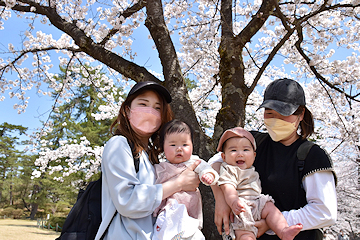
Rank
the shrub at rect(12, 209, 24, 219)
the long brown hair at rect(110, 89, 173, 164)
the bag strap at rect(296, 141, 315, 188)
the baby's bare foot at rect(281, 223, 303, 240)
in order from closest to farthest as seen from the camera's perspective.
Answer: the baby's bare foot at rect(281, 223, 303, 240), the bag strap at rect(296, 141, 315, 188), the long brown hair at rect(110, 89, 173, 164), the shrub at rect(12, 209, 24, 219)

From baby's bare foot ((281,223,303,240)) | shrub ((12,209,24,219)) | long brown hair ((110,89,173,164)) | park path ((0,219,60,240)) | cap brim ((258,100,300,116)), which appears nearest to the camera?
baby's bare foot ((281,223,303,240))

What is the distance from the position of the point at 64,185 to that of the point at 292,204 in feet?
59.9

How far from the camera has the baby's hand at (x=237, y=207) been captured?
1.48 metres

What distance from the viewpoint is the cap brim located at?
5.31 ft

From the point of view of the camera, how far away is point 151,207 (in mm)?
1452

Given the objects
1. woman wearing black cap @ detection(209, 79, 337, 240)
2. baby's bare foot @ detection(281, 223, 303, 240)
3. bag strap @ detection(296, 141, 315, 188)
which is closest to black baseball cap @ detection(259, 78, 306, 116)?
woman wearing black cap @ detection(209, 79, 337, 240)

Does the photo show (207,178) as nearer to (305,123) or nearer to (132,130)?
(132,130)

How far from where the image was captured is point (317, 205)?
141cm

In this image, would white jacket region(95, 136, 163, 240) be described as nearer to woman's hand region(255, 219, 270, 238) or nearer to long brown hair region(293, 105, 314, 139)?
woman's hand region(255, 219, 270, 238)

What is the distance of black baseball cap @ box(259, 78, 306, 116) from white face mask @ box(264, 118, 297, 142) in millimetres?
93

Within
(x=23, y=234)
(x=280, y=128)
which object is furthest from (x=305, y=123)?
(x=23, y=234)

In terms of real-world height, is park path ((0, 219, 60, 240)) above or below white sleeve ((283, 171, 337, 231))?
below

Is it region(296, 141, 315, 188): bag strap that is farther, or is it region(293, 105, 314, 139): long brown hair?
region(293, 105, 314, 139): long brown hair

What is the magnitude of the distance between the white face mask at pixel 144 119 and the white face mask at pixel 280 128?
78 cm
